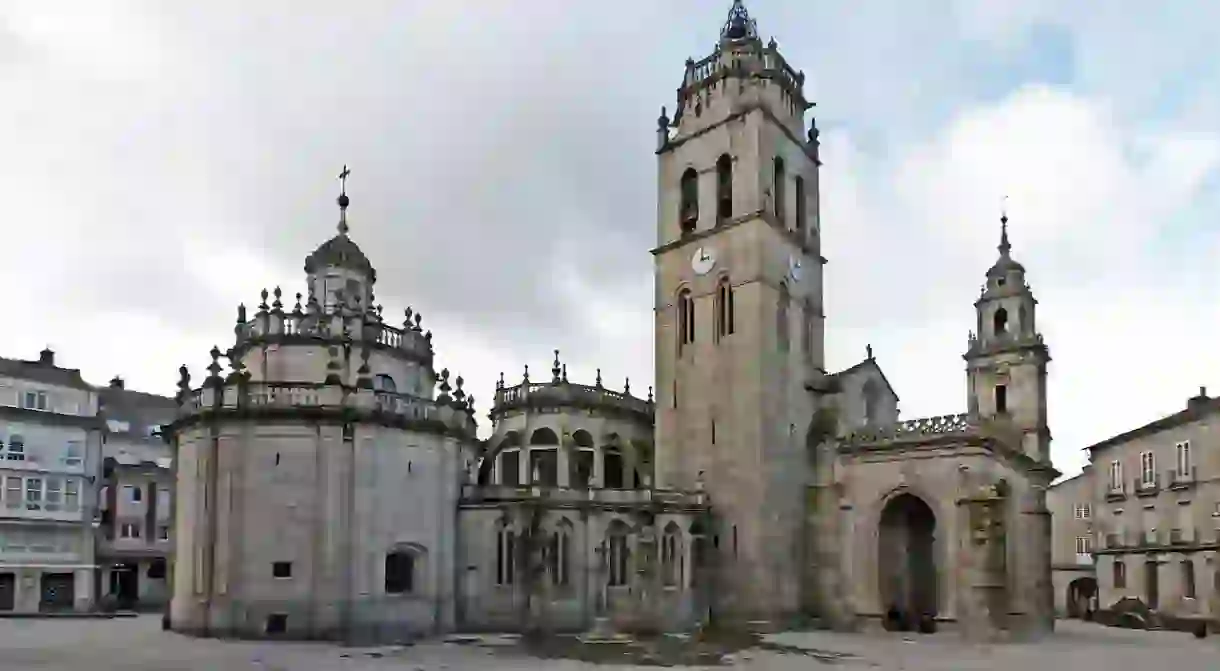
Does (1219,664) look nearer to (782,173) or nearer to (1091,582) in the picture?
(782,173)

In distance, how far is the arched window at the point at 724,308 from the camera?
2053 inches

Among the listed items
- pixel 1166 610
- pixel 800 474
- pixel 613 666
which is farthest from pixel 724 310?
pixel 1166 610

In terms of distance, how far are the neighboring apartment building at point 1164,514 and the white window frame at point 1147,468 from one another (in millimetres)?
57

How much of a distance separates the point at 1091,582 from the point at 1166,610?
17730 millimetres

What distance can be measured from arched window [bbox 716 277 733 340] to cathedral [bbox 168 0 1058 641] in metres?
0.13

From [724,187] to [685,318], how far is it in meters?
6.64

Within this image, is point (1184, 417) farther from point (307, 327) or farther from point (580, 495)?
point (307, 327)

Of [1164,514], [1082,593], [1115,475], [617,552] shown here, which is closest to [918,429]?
[617,552]

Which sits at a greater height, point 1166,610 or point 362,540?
point 362,540

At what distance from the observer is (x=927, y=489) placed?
1828 inches

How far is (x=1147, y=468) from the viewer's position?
6456cm

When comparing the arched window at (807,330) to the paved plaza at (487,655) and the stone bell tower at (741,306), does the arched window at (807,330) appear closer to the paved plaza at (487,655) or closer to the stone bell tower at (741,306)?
the stone bell tower at (741,306)

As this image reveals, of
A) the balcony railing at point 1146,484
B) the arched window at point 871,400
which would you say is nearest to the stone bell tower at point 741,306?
the arched window at point 871,400

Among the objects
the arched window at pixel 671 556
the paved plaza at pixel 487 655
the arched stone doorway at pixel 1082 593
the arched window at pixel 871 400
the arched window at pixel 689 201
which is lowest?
the arched stone doorway at pixel 1082 593
